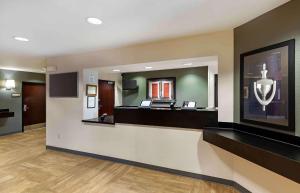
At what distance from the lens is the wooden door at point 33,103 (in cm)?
710

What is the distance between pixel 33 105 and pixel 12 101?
915 mm

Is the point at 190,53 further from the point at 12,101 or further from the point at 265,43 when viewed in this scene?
the point at 12,101

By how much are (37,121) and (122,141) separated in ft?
18.4

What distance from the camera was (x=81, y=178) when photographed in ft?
10.4

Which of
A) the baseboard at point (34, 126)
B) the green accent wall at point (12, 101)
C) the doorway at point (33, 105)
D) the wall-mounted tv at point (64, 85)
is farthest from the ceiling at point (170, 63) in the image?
the baseboard at point (34, 126)

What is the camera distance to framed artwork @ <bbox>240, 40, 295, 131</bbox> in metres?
2.03

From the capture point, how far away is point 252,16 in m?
2.36

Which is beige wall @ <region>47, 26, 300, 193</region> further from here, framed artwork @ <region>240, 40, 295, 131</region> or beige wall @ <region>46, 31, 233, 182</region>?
framed artwork @ <region>240, 40, 295, 131</region>

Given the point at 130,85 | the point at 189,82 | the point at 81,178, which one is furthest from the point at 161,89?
the point at 81,178

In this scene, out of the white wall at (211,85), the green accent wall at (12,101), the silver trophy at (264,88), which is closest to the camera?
the silver trophy at (264,88)

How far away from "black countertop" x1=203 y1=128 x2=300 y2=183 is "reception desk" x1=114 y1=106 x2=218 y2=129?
406 millimetres

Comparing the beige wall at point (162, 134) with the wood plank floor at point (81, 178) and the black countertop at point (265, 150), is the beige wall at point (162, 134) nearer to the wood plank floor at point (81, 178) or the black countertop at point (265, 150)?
the wood plank floor at point (81, 178)

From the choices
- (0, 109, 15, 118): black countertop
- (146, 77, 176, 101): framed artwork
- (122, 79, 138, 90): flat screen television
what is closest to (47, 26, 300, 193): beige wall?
(0, 109, 15, 118): black countertop

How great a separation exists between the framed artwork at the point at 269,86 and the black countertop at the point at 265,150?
0.75 feet
